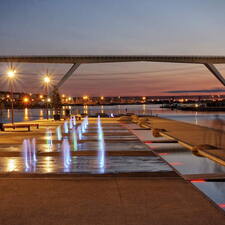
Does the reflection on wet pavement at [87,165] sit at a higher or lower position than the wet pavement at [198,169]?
higher

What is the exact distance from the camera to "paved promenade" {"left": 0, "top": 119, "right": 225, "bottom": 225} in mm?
4785

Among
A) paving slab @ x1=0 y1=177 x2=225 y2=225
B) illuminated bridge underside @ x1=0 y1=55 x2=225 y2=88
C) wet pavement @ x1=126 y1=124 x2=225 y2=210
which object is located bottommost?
wet pavement @ x1=126 y1=124 x2=225 y2=210

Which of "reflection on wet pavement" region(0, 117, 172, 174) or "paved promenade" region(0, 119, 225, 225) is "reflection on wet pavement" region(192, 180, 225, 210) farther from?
"reflection on wet pavement" region(0, 117, 172, 174)

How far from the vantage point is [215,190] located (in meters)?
6.21

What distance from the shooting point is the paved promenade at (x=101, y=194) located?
4.79 m

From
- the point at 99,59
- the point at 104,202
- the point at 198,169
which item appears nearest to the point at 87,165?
the point at 198,169

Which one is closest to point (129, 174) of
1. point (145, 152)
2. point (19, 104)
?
point (145, 152)

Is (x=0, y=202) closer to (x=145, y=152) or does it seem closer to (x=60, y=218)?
(x=60, y=218)

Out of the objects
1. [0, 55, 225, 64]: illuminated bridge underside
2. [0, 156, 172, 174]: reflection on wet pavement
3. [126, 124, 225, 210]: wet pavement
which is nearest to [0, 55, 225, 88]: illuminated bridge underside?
[0, 55, 225, 64]: illuminated bridge underside

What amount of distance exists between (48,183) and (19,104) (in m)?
139

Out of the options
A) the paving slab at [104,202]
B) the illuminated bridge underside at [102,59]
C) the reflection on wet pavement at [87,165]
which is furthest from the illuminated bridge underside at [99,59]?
the paving slab at [104,202]

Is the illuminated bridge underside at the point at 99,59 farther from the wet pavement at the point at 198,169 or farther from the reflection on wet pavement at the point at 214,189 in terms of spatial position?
the reflection on wet pavement at the point at 214,189

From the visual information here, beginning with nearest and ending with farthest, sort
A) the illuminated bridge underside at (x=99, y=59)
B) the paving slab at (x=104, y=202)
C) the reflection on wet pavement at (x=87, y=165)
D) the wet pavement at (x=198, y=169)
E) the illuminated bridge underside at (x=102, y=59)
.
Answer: the paving slab at (x=104, y=202), the wet pavement at (x=198, y=169), the reflection on wet pavement at (x=87, y=165), the illuminated bridge underside at (x=102, y=59), the illuminated bridge underside at (x=99, y=59)

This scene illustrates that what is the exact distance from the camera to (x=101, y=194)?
19.6 ft
